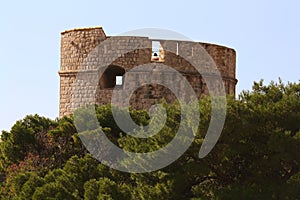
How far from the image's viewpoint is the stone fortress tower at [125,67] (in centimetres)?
1830

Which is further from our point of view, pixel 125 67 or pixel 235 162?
pixel 125 67

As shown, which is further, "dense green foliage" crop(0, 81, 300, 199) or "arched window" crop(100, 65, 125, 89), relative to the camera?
"arched window" crop(100, 65, 125, 89)

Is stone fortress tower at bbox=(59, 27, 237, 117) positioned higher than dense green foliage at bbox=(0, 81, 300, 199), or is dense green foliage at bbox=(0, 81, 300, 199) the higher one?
stone fortress tower at bbox=(59, 27, 237, 117)

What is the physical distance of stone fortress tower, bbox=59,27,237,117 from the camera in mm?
18297

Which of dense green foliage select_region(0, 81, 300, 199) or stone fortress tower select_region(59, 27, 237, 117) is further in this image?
stone fortress tower select_region(59, 27, 237, 117)

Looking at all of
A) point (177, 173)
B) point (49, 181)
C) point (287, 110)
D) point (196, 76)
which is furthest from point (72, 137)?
point (287, 110)

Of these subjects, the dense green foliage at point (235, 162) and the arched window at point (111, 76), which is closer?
the dense green foliage at point (235, 162)

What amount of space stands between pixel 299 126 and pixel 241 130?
0.96m

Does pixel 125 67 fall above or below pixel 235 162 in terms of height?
above

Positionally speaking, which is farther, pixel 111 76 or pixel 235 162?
pixel 111 76

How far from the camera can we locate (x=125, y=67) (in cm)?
1834

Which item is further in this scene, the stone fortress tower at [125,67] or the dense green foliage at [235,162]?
the stone fortress tower at [125,67]

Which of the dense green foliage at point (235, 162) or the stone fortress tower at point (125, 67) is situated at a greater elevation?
the stone fortress tower at point (125, 67)

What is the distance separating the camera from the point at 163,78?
1834 centimetres
